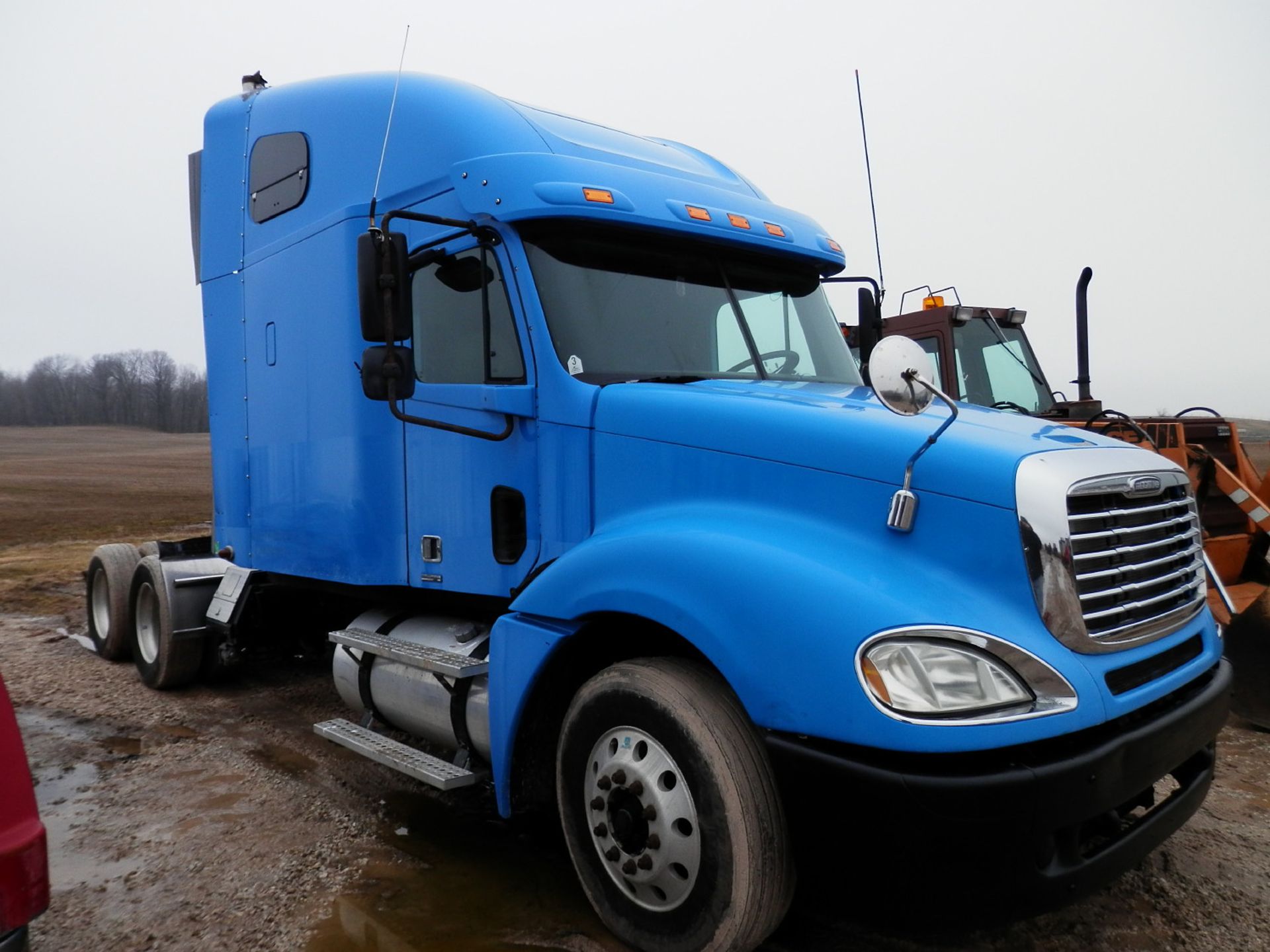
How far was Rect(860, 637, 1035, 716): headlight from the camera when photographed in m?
2.47

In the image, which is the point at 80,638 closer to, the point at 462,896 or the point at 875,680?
the point at 462,896

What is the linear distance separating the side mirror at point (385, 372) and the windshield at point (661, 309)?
62 cm

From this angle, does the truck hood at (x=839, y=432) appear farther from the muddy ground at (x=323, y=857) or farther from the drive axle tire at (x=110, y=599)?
the drive axle tire at (x=110, y=599)

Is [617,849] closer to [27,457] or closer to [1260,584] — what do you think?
[1260,584]

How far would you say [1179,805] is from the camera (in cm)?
303

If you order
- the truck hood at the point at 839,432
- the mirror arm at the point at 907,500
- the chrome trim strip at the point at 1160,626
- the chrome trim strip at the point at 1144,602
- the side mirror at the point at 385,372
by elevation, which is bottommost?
the chrome trim strip at the point at 1160,626

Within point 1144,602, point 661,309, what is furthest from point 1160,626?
point 661,309

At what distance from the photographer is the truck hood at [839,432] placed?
2.77 m

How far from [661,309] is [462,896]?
245 centimetres

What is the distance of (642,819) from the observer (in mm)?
3012

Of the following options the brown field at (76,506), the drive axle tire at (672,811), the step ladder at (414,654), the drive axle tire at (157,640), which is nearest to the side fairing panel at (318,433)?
the step ladder at (414,654)

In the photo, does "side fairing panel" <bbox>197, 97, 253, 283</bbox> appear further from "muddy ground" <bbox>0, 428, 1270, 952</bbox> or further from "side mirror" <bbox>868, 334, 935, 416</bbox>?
"side mirror" <bbox>868, 334, 935, 416</bbox>

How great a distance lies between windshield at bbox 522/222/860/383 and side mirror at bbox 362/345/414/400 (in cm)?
62

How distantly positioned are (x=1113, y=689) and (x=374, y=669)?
3384 mm
